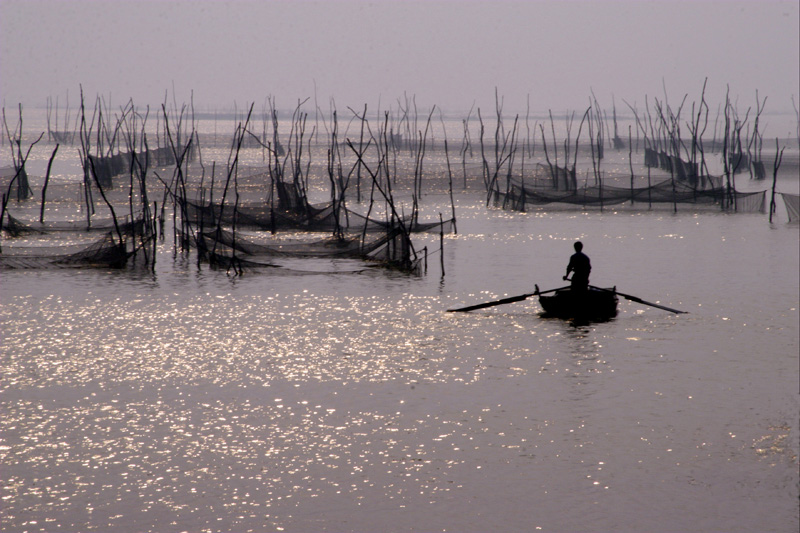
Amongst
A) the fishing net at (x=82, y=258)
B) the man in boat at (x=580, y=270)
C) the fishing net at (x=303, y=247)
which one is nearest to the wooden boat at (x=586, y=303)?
the man in boat at (x=580, y=270)

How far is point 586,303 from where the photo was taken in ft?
35.8

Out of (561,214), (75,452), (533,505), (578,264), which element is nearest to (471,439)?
(533,505)

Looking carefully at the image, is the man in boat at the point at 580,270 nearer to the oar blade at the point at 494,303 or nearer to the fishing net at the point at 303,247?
the oar blade at the point at 494,303

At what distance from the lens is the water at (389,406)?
5664 mm

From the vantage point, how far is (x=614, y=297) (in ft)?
36.0

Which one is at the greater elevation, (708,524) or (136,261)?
(136,261)

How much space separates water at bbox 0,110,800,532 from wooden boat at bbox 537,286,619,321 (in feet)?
0.65

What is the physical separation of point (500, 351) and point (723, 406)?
8.14 ft

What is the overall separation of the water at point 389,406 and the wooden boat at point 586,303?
20cm

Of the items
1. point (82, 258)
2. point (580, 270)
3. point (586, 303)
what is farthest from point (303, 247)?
point (586, 303)

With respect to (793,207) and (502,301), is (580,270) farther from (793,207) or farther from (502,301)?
(793,207)

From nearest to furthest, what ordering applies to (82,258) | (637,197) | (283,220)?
1. (82,258)
2. (283,220)
3. (637,197)

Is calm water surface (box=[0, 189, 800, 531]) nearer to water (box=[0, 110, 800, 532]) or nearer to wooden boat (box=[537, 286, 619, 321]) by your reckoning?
water (box=[0, 110, 800, 532])

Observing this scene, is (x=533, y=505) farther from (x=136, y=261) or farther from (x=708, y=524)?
(x=136, y=261)
